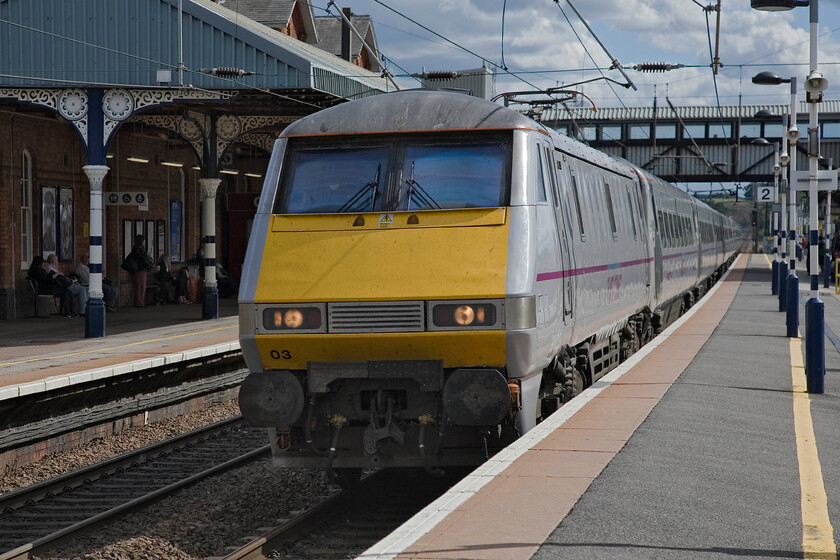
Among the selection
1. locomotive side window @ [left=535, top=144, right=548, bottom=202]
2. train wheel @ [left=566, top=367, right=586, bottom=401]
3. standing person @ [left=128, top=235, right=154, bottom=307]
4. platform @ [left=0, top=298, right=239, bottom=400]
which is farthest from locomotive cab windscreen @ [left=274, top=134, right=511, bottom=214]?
standing person @ [left=128, top=235, right=154, bottom=307]

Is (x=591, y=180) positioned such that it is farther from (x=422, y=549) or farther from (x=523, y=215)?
(x=422, y=549)

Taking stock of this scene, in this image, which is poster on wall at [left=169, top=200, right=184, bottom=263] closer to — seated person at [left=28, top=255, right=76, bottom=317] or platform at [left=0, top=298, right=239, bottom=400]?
platform at [left=0, top=298, right=239, bottom=400]

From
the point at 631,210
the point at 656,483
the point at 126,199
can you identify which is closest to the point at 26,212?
the point at 126,199

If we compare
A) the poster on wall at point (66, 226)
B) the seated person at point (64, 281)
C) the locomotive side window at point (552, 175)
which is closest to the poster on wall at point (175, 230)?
Answer: the poster on wall at point (66, 226)

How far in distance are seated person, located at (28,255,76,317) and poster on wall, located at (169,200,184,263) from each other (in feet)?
20.9

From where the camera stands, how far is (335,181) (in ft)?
28.3

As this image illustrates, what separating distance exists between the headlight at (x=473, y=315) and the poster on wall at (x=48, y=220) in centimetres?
1746

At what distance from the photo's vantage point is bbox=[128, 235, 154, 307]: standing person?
85.4 ft

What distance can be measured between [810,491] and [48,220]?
19651mm

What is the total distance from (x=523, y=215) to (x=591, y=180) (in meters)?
3.32

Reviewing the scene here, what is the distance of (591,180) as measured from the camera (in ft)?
37.1

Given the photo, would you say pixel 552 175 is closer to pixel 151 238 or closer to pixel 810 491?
pixel 810 491

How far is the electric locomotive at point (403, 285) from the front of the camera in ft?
25.6

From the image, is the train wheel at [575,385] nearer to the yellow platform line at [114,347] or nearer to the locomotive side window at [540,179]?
the locomotive side window at [540,179]
